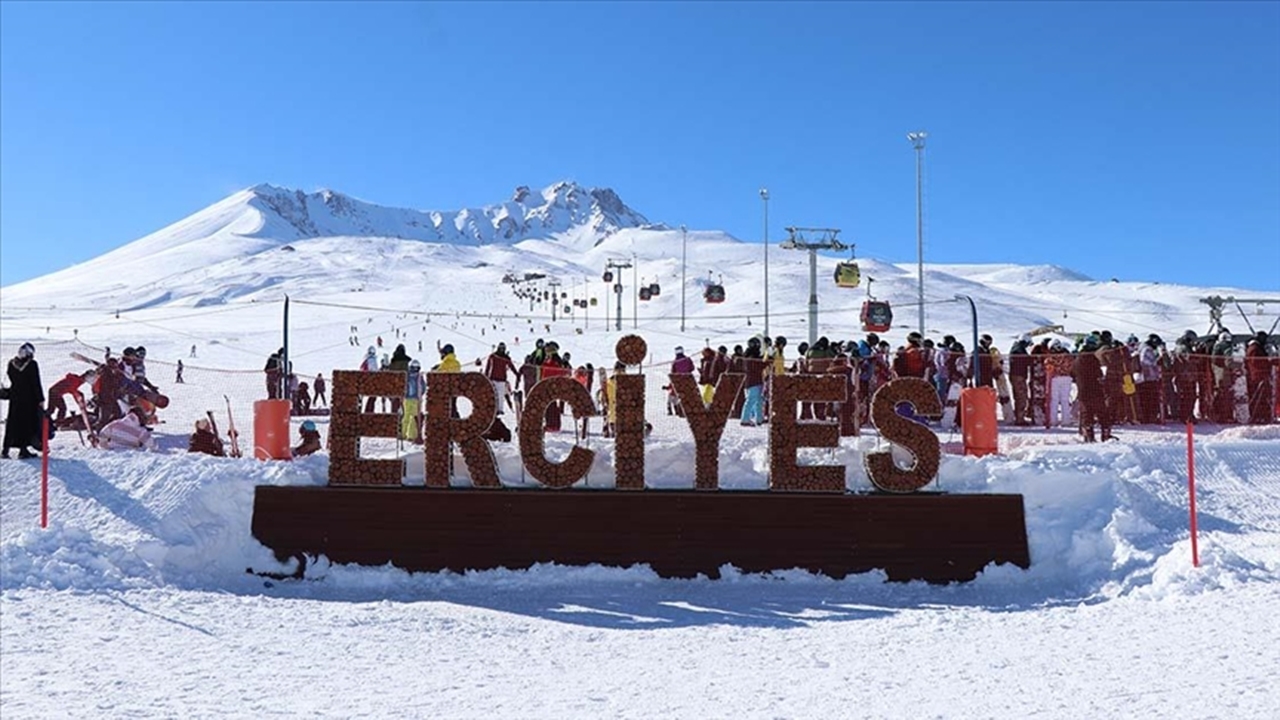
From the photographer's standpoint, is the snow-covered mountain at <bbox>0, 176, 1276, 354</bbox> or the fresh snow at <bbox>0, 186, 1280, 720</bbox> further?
the snow-covered mountain at <bbox>0, 176, 1276, 354</bbox>

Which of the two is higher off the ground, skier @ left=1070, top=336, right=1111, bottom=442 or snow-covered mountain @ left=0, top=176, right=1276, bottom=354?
snow-covered mountain @ left=0, top=176, right=1276, bottom=354

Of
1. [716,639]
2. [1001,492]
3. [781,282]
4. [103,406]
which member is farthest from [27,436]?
[781,282]

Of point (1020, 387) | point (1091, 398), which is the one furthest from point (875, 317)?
point (1091, 398)

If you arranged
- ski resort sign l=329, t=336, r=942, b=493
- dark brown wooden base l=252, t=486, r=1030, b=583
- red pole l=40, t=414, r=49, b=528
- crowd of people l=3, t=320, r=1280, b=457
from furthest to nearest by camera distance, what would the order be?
crowd of people l=3, t=320, r=1280, b=457 < ski resort sign l=329, t=336, r=942, b=493 < dark brown wooden base l=252, t=486, r=1030, b=583 < red pole l=40, t=414, r=49, b=528

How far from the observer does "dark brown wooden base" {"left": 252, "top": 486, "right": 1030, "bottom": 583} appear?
12.7 metres

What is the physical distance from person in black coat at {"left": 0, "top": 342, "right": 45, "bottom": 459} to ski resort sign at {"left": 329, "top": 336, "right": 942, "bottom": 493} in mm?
3783

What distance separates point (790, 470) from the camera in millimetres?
13242

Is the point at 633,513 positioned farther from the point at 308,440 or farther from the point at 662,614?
the point at 308,440

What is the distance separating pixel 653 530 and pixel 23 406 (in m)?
7.99

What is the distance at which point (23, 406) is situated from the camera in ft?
43.9

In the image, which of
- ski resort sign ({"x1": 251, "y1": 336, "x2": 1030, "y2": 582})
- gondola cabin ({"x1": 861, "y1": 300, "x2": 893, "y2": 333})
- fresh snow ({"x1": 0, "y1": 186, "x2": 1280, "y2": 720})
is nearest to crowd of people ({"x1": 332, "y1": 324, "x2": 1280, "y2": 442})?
fresh snow ({"x1": 0, "y1": 186, "x2": 1280, "y2": 720})

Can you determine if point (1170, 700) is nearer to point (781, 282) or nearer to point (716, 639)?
point (716, 639)

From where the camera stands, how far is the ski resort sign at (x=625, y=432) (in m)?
13.2

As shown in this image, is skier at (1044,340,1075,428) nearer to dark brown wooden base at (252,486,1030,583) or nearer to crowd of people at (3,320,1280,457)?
crowd of people at (3,320,1280,457)
